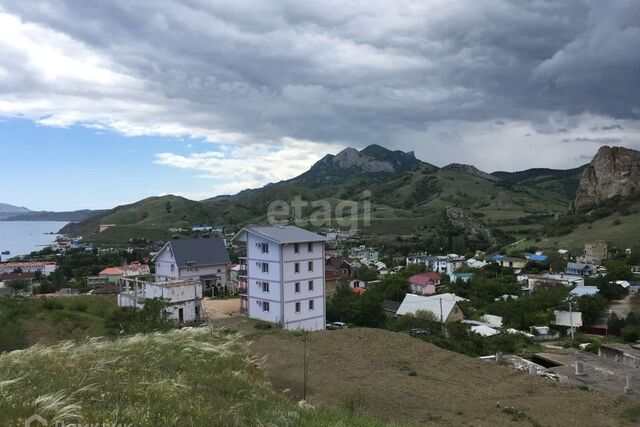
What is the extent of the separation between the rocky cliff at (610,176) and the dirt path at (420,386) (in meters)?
111

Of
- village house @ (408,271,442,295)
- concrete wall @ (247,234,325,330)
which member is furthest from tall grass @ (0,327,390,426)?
village house @ (408,271,442,295)

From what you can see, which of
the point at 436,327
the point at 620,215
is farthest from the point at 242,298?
the point at 620,215

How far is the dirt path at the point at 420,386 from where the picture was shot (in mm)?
11047

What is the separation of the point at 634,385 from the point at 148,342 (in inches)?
590

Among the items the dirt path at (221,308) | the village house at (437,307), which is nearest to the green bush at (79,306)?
the dirt path at (221,308)

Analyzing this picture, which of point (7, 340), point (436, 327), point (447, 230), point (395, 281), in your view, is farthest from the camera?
point (447, 230)

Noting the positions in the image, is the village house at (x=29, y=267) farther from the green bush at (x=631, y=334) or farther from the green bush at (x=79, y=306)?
the green bush at (x=631, y=334)

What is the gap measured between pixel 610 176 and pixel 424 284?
81.1 meters

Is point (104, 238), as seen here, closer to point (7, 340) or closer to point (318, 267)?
point (318, 267)

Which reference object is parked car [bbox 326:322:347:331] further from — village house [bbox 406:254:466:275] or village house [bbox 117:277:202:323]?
village house [bbox 406:254:466:275]

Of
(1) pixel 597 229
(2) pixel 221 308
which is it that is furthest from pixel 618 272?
(2) pixel 221 308

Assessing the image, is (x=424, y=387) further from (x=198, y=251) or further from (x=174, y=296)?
(x=198, y=251)

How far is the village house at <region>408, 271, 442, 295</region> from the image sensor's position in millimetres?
57125

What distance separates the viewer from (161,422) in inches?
209
